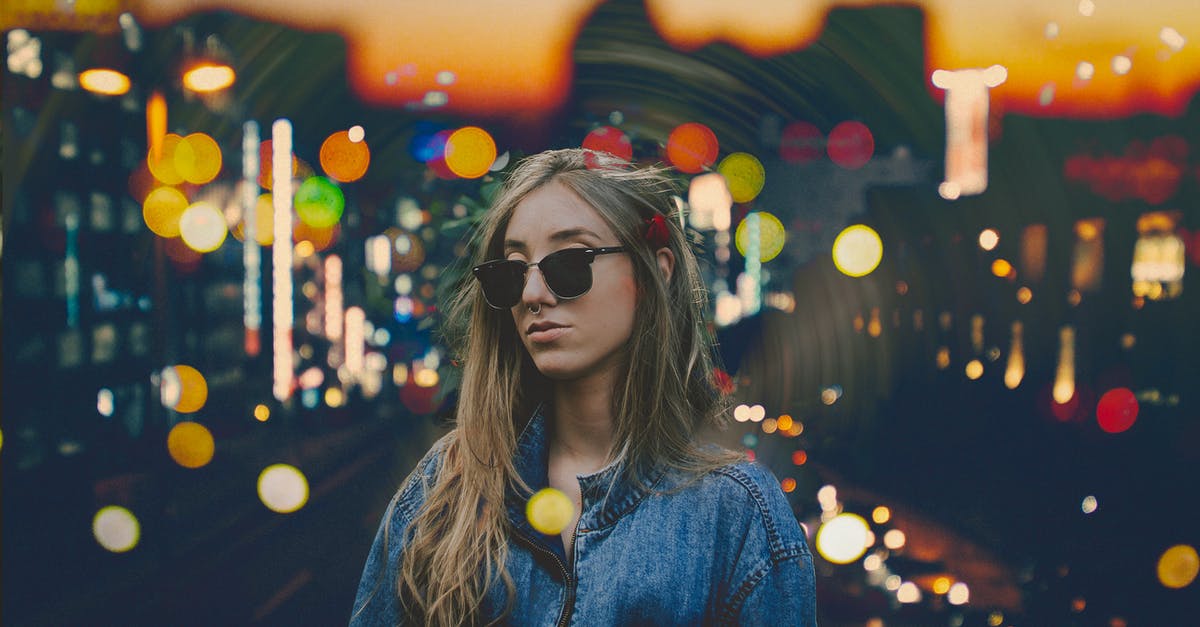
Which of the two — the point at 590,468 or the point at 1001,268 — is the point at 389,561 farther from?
the point at 1001,268

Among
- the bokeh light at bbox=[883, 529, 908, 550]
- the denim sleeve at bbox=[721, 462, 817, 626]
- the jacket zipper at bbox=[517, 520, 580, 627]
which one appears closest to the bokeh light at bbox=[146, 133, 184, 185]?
the bokeh light at bbox=[883, 529, 908, 550]

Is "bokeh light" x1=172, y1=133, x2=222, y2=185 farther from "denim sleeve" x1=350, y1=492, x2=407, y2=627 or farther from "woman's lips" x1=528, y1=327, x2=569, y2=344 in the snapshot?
"woman's lips" x1=528, y1=327, x2=569, y2=344

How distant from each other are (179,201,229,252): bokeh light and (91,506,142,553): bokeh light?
11.6 m

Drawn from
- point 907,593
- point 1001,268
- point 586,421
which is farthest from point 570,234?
point 1001,268

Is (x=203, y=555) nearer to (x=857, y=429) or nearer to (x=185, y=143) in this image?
(x=857, y=429)

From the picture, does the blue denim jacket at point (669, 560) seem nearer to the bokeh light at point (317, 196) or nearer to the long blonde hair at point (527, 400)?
the long blonde hair at point (527, 400)

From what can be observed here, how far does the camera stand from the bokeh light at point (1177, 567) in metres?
9.88

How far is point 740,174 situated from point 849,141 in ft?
6.69

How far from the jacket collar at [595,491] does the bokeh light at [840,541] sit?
684 centimetres

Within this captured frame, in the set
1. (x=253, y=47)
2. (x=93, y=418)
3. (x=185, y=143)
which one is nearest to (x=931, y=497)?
(x=253, y=47)

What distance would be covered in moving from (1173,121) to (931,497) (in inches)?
353

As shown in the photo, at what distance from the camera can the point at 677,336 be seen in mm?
1857

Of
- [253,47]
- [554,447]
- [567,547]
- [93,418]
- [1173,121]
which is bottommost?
[93,418]

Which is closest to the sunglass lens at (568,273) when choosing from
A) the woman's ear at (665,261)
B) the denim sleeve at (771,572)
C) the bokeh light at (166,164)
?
the woman's ear at (665,261)
